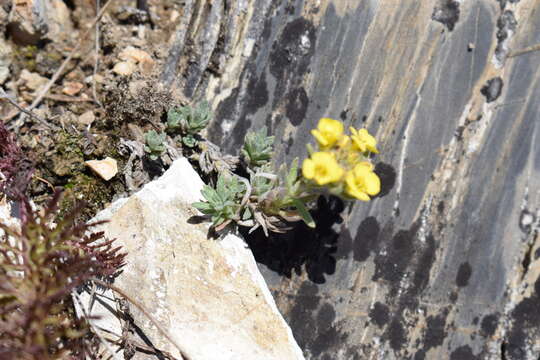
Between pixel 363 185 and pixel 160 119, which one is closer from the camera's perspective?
pixel 363 185

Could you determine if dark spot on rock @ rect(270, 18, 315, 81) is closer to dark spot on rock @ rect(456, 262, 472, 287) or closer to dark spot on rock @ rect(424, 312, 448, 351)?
dark spot on rock @ rect(456, 262, 472, 287)

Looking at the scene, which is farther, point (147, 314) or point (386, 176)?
point (386, 176)

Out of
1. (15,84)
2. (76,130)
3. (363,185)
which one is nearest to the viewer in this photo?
(363,185)

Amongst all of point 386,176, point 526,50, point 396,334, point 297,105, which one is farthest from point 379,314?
point 526,50

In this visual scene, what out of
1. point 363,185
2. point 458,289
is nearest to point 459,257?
point 458,289

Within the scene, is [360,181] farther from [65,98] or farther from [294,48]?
[65,98]

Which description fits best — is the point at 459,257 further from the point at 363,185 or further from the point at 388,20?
the point at 388,20

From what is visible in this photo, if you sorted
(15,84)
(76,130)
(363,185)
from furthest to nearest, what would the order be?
(15,84) < (76,130) < (363,185)
